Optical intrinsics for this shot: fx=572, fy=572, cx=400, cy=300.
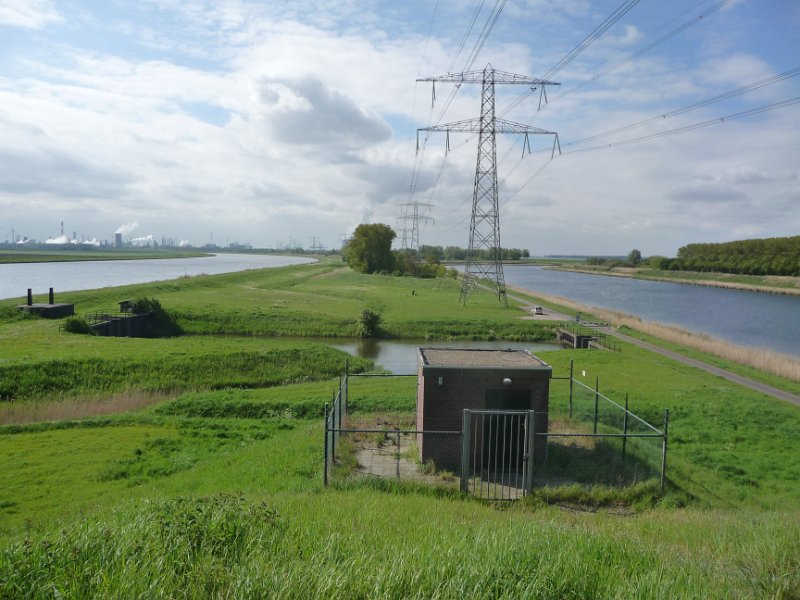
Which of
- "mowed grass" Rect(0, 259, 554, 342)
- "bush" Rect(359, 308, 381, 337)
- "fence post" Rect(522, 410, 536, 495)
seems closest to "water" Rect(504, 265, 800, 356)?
"mowed grass" Rect(0, 259, 554, 342)

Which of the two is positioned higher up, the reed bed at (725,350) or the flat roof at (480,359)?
the flat roof at (480,359)

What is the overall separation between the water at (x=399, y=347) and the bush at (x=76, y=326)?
17751 mm

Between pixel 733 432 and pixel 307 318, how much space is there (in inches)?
1569

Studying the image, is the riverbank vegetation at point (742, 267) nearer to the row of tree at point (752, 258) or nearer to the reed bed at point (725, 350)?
the row of tree at point (752, 258)

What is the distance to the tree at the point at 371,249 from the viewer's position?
435 feet

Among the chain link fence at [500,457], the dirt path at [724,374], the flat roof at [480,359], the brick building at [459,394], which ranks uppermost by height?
the flat roof at [480,359]

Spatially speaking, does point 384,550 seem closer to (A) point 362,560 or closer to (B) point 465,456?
(A) point 362,560

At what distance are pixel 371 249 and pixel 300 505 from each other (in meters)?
Result: 124

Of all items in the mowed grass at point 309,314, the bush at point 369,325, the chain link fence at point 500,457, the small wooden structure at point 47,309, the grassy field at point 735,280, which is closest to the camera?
the chain link fence at point 500,457

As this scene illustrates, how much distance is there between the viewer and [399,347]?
4644 cm

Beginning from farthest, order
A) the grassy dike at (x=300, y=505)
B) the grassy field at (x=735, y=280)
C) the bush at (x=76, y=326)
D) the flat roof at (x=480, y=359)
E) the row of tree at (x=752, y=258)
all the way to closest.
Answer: the row of tree at (x=752, y=258)
the grassy field at (x=735, y=280)
the bush at (x=76, y=326)
the flat roof at (x=480, y=359)
the grassy dike at (x=300, y=505)

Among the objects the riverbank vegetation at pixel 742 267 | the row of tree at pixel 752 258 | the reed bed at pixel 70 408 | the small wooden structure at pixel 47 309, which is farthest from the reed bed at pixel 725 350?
the row of tree at pixel 752 258

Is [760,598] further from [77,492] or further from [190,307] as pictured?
[190,307]

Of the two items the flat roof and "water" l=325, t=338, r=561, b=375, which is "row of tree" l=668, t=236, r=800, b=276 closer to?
"water" l=325, t=338, r=561, b=375
